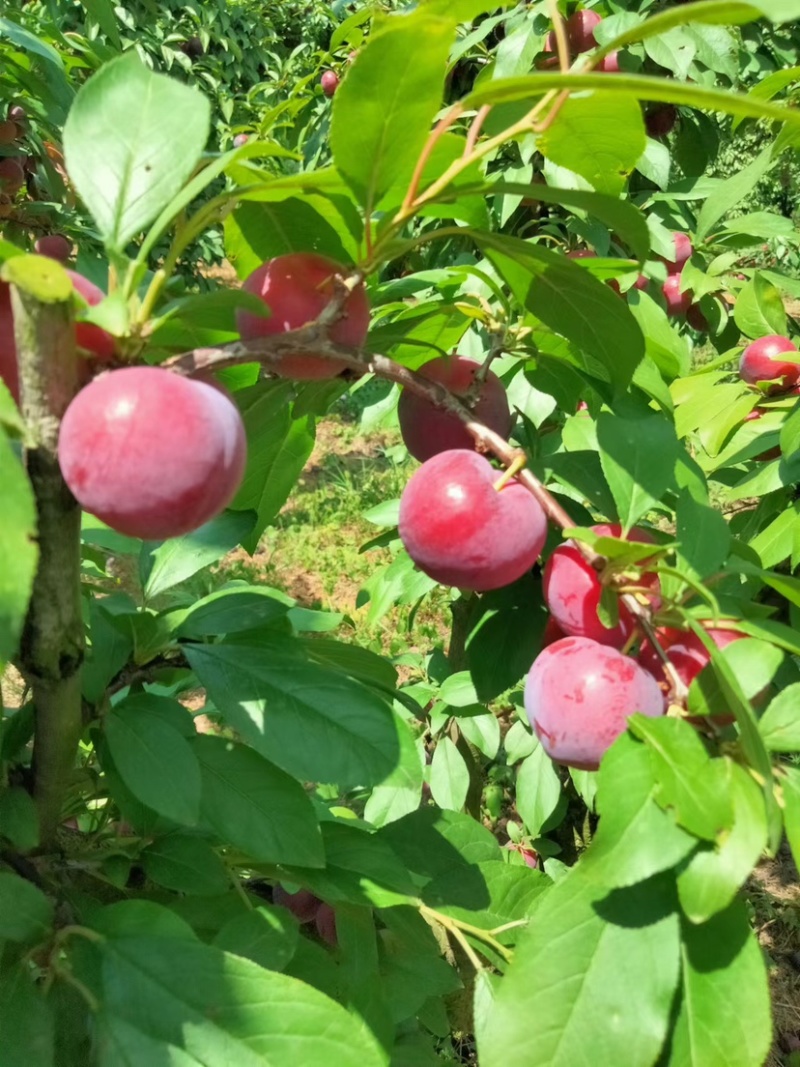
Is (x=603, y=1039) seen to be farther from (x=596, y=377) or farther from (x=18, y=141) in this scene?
(x=18, y=141)

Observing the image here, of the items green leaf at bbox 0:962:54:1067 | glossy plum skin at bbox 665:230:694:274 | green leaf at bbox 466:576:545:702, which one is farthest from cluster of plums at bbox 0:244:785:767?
glossy plum skin at bbox 665:230:694:274

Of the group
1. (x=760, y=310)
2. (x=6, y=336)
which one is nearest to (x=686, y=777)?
(x=6, y=336)

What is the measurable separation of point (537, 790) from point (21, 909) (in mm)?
1092

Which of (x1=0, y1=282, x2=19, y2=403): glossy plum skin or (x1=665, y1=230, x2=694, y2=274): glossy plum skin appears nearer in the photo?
(x1=0, y1=282, x2=19, y2=403): glossy plum skin

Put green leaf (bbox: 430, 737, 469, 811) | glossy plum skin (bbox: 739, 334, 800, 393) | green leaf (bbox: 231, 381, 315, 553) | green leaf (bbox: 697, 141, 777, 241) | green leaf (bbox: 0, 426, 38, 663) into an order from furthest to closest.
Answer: green leaf (bbox: 430, 737, 469, 811) < green leaf (bbox: 697, 141, 777, 241) < glossy plum skin (bbox: 739, 334, 800, 393) < green leaf (bbox: 231, 381, 315, 553) < green leaf (bbox: 0, 426, 38, 663)

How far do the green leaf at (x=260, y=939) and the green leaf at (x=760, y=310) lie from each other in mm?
1124

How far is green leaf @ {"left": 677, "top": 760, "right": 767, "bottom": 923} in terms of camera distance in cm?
49

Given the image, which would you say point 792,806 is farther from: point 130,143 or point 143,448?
point 130,143

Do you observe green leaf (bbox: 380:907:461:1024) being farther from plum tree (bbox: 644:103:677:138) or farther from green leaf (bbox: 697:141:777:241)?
plum tree (bbox: 644:103:677:138)

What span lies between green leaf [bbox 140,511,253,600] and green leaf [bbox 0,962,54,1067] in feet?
1.03

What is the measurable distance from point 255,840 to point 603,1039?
25 cm

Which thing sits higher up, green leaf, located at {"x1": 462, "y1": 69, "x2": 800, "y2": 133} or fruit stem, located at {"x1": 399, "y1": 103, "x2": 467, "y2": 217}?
green leaf, located at {"x1": 462, "y1": 69, "x2": 800, "y2": 133}

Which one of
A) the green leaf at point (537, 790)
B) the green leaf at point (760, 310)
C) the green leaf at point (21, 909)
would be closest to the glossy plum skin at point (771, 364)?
the green leaf at point (760, 310)

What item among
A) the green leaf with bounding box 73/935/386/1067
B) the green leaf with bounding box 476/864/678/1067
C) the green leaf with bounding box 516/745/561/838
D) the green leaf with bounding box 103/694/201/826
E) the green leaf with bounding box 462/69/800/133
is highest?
the green leaf with bounding box 462/69/800/133
